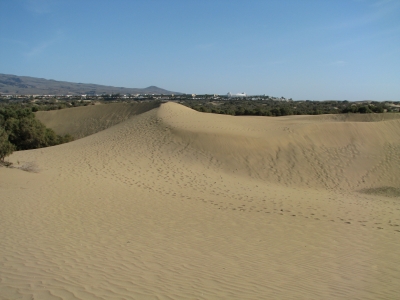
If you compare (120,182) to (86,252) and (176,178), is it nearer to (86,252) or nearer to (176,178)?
(176,178)

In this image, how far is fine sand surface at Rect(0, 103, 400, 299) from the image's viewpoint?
17.5 feet

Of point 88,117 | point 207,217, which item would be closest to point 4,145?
point 207,217

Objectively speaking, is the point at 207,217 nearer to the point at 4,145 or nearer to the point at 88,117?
the point at 4,145

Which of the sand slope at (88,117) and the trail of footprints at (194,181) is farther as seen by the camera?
the sand slope at (88,117)

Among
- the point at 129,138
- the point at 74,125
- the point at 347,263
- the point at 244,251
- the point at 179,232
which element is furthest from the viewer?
the point at 74,125

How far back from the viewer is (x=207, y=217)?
10.1 meters

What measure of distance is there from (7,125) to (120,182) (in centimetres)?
1698

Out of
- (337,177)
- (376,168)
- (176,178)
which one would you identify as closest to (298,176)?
(337,177)

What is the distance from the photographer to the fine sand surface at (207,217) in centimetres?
534

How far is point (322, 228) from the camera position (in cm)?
926

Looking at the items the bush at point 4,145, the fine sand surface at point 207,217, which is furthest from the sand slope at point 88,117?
the bush at point 4,145

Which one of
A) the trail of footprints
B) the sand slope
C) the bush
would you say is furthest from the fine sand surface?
the sand slope

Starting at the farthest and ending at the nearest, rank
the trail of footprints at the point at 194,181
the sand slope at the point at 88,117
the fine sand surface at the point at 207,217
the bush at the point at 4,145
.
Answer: the sand slope at the point at 88,117 → the bush at the point at 4,145 → the trail of footprints at the point at 194,181 → the fine sand surface at the point at 207,217

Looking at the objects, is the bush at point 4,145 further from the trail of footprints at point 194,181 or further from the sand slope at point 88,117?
the sand slope at point 88,117
